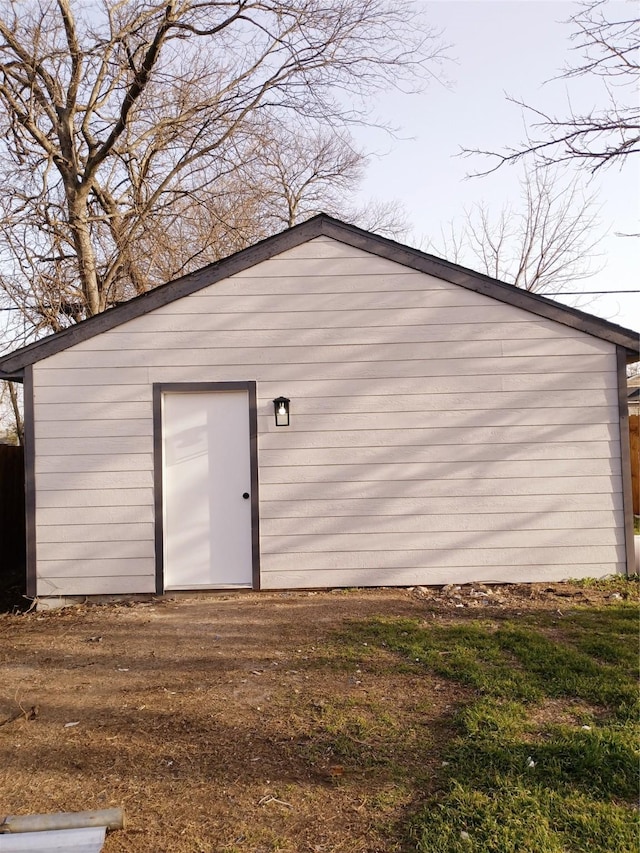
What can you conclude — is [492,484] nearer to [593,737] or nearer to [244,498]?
[244,498]

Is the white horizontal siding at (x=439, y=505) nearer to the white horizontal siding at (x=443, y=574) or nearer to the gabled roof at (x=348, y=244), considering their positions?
the white horizontal siding at (x=443, y=574)

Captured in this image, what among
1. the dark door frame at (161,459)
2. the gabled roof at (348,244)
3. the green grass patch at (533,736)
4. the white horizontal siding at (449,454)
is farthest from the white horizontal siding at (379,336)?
the green grass patch at (533,736)

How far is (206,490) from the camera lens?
665cm

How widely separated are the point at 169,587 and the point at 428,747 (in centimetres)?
401

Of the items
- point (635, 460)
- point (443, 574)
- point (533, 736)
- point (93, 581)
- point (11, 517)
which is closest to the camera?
point (533, 736)

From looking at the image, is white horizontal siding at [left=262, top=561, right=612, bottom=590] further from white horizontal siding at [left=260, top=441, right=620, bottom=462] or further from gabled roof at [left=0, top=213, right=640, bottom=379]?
gabled roof at [left=0, top=213, right=640, bottom=379]

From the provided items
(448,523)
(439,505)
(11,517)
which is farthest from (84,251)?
(448,523)

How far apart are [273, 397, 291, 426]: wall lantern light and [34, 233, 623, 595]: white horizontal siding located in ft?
0.27

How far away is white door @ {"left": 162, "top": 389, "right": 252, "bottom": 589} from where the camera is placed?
21.7 ft

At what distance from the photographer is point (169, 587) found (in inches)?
259

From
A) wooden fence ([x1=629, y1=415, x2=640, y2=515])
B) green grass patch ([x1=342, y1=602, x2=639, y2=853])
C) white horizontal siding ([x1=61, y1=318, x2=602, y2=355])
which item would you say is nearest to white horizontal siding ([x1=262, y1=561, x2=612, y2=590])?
green grass patch ([x1=342, y1=602, x2=639, y2=853])

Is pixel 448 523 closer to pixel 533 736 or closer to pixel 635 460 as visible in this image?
pixel 533 736

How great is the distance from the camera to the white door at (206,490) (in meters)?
6.61

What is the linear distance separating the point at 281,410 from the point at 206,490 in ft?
3.81
